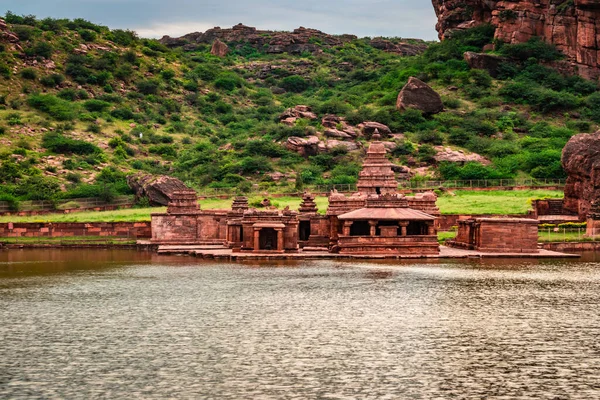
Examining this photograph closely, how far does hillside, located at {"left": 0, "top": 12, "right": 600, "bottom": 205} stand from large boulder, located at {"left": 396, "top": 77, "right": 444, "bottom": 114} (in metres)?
0.95

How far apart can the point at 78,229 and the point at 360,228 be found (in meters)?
18.6

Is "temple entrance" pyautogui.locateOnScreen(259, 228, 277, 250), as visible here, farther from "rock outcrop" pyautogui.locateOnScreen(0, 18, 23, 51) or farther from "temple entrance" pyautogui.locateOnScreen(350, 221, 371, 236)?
"rock outcrop" pyautogui.locateOnScreen(0, 18, 23, 51)

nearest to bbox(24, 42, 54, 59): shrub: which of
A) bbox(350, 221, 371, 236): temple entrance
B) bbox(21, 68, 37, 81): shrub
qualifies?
bbox(21, 68, 37, 81): shrub

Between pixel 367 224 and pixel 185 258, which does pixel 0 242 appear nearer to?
pixel 185 258

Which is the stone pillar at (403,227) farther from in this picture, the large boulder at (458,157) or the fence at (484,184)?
the large boulder at (458,157)

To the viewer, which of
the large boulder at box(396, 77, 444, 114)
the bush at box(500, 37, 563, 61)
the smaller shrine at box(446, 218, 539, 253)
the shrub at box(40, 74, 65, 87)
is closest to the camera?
the smaller shrine at box(446, 218, 539, 253)

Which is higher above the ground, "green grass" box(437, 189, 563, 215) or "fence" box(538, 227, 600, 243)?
"green grass" box(437, 189, 563, 215)

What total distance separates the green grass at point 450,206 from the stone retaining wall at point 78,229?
6.90ft

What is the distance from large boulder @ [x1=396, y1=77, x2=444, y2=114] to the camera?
99438 millimetres

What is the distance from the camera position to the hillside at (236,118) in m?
83.9

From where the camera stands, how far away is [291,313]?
28.5 m

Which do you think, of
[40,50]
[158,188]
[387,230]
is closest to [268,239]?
[387,230]

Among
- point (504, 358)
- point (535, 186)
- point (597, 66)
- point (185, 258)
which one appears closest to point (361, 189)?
point (185, 258)

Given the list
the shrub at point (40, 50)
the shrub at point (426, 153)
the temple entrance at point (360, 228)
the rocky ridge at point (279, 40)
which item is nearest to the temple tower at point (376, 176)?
the temple entrance at point (360, 228)
